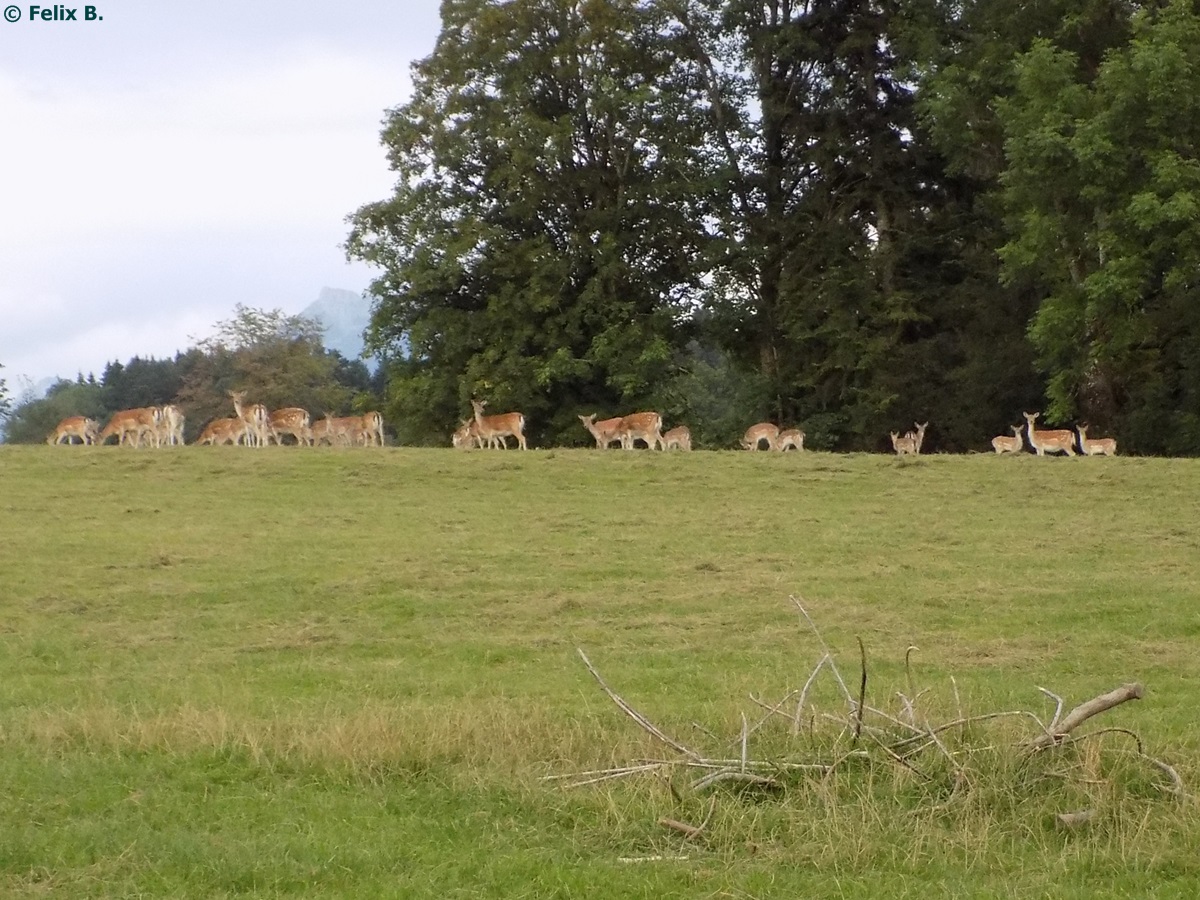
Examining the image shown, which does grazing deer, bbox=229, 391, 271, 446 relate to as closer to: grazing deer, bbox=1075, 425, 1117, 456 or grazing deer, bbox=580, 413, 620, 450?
grazing deer, bbox=580, 413, 620, 450

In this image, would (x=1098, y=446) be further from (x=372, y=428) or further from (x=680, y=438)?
(x=372, y=428)

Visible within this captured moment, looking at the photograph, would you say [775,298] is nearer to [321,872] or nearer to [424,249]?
[424,249]

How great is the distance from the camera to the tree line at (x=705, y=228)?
3500 centimetres

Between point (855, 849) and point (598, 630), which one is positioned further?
point (598, 630)

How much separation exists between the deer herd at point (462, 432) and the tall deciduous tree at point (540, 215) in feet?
12.0

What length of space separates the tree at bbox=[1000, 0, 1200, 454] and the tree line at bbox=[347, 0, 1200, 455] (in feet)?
3.15

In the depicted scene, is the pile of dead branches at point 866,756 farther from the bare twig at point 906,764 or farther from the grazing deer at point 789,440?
the grazing deer at point 789,440

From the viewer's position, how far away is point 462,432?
3184 centimetres

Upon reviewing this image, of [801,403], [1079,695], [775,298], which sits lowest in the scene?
[1079,695]

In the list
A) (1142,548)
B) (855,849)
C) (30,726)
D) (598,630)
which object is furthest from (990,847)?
(1142,548)

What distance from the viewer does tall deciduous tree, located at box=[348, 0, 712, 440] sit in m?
35.7

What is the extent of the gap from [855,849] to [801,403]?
31.3 m

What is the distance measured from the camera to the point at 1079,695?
1081cm

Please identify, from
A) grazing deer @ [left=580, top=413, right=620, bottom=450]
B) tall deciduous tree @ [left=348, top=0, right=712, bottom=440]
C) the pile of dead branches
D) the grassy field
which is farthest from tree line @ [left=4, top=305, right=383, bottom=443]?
the pile of dead branches
